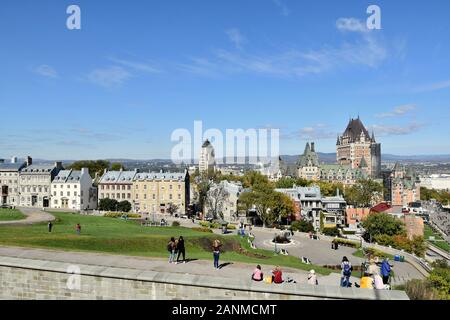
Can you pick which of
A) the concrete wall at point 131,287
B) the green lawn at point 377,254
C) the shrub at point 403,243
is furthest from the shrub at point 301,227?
the concrete wall at point 131,287

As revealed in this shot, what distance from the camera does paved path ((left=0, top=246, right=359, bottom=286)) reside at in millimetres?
18172

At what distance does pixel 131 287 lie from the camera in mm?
14773

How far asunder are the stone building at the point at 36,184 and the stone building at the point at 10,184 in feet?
3.54

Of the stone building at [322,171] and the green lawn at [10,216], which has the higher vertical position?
the stone building at [322,171]

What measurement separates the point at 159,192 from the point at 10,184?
96.8 ft

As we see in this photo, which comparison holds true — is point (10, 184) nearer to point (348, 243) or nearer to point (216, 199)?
point (216, 199)

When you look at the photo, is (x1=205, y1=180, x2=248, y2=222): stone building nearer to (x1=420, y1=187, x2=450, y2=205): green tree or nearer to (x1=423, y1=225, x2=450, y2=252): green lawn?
(x1=423, y1=225, x2=450, y2=252): green lawn

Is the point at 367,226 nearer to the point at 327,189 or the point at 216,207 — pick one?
the point at 216,207

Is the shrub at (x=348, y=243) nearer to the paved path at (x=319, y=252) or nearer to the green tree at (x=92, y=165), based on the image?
the paved path at (x=319, y=252)

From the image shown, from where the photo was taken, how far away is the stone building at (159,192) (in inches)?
3216

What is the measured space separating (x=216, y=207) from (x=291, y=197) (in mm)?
14575

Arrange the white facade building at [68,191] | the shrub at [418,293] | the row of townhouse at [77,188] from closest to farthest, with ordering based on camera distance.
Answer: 1. the shrub at [418,293]
2. the white facade building at [68,191]
3. the row of townhouse at [77,188]

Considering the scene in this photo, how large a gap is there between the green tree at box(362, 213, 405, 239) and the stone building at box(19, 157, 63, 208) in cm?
5835
